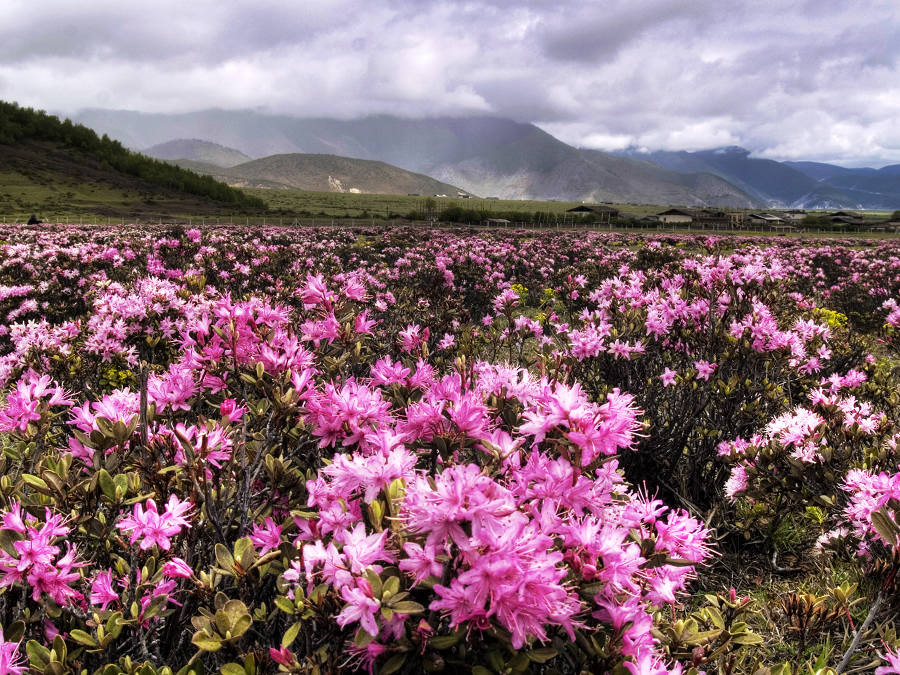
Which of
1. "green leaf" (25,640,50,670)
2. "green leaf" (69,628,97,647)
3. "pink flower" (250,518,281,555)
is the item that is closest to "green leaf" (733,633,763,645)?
"pink flower" (250,518,281,555)

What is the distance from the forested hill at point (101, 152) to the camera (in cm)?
6850

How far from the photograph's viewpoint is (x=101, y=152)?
7125 centimetres

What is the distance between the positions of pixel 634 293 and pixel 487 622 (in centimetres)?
465

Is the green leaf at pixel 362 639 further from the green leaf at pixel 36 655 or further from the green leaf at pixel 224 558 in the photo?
the green leaf at pixel 36 655

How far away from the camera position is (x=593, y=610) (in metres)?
1.28

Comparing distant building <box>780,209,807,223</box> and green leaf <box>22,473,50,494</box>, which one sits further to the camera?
distant building <box>780,209,807,223</box>

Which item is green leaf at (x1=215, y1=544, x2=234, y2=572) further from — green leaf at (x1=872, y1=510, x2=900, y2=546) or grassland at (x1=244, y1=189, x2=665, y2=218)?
grassland at (x1=244, y1=189, x2=665, y2=218)

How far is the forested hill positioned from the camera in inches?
2697

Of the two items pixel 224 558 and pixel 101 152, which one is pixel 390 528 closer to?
pixel 224 558

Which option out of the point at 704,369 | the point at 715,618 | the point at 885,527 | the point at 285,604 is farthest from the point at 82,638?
the point at 704,369

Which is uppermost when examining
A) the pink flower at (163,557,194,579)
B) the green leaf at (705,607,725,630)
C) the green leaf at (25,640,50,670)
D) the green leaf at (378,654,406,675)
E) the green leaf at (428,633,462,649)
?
the green leaf at (428,633,462,649)

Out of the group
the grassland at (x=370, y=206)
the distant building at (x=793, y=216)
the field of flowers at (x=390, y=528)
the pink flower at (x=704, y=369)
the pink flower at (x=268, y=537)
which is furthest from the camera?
the distant building at (x=793, y=216)

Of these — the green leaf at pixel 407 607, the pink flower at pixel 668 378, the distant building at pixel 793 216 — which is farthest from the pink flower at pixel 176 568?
the distant building at pixel 793 216

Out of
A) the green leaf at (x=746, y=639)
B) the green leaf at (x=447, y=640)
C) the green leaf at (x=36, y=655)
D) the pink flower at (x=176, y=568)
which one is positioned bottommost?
the green leaf at (x=36, y=655)
